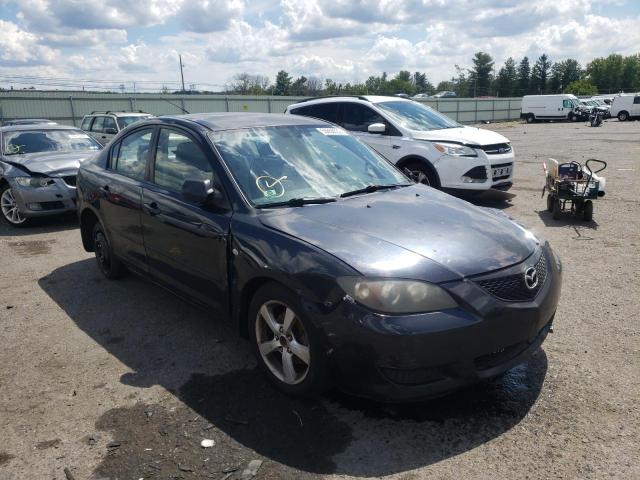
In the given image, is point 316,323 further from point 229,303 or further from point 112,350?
point 112,350

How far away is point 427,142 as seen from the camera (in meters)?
8.72

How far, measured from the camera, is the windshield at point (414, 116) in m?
9.32

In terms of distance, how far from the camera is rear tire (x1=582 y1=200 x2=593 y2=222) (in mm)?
7617

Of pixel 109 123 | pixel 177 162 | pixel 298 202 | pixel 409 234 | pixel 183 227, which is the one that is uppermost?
pixel 177 162

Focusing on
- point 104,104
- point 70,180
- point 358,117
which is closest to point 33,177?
point 70,180

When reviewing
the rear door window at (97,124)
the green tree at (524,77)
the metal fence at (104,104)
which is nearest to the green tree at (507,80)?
the green tree at (524,77)

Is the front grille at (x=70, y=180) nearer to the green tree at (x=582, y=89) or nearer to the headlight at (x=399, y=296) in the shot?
the headlight at (x=399, y=296)

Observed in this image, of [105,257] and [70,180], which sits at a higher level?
[70,180]

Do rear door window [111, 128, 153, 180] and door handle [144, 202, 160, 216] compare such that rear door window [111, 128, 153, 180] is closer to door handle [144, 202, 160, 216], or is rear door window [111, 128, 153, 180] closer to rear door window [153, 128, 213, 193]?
rear door window [153, 128, 213, 193]

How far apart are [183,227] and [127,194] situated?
3.62ft

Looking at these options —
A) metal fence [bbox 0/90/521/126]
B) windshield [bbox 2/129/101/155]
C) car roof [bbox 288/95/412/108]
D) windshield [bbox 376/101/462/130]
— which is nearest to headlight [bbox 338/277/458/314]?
windshield [bbox 376/101/462/130]

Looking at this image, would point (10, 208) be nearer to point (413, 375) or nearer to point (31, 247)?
point (31, 247)

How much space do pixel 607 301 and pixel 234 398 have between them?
3349 mm

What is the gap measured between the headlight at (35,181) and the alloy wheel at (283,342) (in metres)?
6.34
